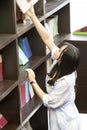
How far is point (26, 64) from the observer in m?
2.92

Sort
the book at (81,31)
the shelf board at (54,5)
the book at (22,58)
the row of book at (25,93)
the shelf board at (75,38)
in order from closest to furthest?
the book at (22,58) → the row of book at (25,93) → the shelf board at (54,5) → the shelf board at (75,38) → the book at (81,31)

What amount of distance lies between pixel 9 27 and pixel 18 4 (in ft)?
0.73

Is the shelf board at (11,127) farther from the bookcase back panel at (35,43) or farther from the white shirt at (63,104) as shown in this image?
the bookcase back panel at (35,43)

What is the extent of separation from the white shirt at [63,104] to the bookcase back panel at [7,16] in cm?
48

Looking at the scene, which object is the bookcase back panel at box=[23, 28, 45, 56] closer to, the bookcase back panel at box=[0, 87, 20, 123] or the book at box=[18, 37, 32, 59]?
the book at box=[18, 37, 32, 59]

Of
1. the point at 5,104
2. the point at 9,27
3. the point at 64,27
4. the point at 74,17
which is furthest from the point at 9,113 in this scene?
the point at 74,17

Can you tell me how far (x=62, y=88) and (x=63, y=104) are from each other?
0.44ft

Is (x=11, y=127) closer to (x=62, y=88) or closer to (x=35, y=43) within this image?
(x=62, y=88)

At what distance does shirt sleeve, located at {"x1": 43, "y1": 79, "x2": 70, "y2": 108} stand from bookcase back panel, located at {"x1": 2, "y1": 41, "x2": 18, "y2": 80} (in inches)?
10.7

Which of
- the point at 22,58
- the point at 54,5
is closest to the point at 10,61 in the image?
the point at 22,58

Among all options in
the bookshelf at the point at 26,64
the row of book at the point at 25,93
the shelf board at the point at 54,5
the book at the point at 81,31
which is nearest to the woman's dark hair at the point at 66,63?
the bookshelf at the point at 26,64

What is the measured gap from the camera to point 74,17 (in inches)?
168

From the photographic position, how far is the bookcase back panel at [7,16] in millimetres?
2418

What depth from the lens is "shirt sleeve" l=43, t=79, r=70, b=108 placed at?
258 centimetres
